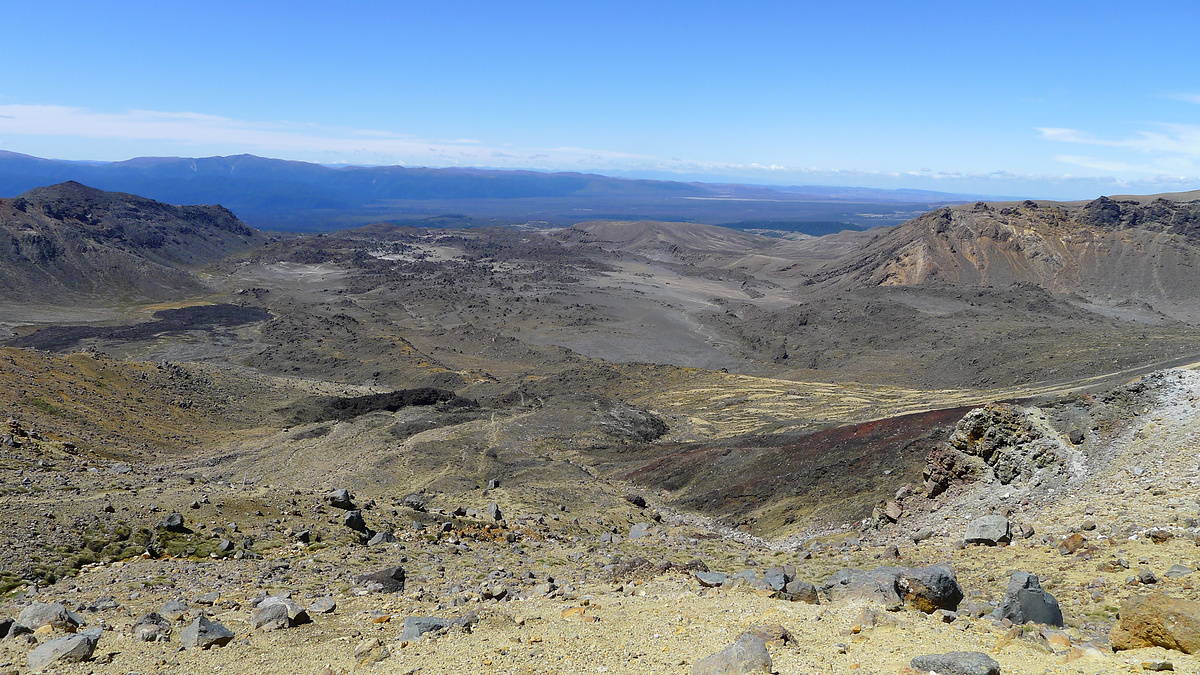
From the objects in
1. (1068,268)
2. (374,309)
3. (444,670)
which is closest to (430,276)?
(374,309)

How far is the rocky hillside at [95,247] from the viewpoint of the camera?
82812 millimetres

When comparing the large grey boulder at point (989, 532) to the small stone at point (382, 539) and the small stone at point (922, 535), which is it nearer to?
the small stone at point (922, 535)

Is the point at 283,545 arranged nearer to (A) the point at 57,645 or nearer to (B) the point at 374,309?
(A) the point at 57,645

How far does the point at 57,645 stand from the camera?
298 inches

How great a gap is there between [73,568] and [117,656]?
4595 mm

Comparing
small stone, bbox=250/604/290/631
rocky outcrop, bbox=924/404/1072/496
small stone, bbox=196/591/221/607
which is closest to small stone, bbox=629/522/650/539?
rocky outcrop, bbox=924/404/1072/496

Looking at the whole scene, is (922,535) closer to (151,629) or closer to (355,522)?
(355,522)

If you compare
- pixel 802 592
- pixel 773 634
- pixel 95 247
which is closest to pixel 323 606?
pixel 773 634

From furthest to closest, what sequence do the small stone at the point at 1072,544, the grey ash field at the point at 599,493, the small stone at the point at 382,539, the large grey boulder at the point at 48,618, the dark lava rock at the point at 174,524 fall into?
the small stone at the point at 382,539 → the dark lava rock at the point at 174,524 → the small stone at the point at 1072,544 → the large grey boulder at the point at 48,618 → the grey ash field at the point at 599,493

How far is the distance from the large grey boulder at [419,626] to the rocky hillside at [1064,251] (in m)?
88.8

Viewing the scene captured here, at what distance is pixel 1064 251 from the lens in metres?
85.6

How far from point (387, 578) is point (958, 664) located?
338 inches

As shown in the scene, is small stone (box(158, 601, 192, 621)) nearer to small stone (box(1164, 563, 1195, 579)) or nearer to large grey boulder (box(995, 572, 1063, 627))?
large grey boulder (box(995, 572, 1063, 627))

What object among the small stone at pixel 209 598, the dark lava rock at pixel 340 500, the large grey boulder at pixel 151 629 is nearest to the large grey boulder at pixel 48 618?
the large grey boulder at pixel 151 629
